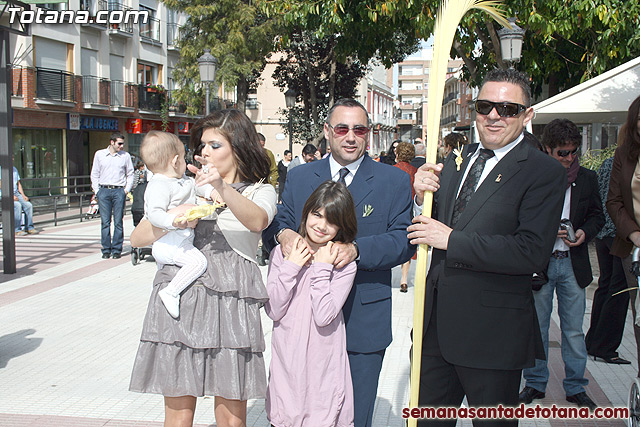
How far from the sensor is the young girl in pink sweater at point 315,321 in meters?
2.76

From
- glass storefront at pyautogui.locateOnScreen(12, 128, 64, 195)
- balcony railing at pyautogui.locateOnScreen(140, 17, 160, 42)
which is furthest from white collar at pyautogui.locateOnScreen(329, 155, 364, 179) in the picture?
balcony railing at pyautogui.locateOnScreen(140, 17, 160, 42)

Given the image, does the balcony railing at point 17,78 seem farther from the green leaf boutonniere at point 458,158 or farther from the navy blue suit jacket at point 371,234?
the green leaf boutonniere at point 458,158

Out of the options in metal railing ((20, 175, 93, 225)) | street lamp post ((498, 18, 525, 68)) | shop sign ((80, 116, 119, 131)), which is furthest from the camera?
shop sign ((80, 116, 119, 131))

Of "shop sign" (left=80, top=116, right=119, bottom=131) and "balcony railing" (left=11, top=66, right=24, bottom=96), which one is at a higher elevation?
"balcony railing" (left=11, top=66, right=24, bottom=96)

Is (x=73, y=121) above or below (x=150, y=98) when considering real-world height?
below

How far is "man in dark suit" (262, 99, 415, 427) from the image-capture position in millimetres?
2898

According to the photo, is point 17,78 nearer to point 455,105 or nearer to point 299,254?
point 299,254

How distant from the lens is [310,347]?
9.23 feet

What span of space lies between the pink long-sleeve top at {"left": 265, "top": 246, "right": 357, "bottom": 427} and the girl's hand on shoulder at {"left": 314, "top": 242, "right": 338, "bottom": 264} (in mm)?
26

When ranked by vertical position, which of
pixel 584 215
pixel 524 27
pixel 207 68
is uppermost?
pixel 524 27

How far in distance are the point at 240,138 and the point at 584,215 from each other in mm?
2802

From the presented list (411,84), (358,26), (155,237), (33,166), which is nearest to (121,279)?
(155,237)

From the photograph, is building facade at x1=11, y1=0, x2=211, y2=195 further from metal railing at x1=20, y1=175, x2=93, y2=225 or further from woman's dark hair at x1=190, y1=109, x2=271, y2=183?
woman's dark hair at x1=190, y1=109, x2=271, y2=183

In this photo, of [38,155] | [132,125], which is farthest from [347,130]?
[132,125]
